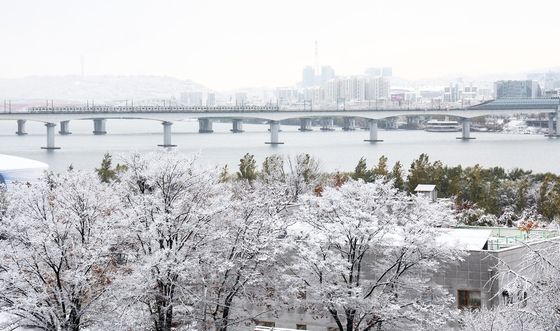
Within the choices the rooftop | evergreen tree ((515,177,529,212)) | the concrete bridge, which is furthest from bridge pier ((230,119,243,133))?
the rooftop

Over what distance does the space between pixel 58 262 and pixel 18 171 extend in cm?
1631

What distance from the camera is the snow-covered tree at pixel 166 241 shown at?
1174cm

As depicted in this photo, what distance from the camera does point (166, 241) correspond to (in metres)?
12.7

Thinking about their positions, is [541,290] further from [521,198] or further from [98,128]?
[98,128]

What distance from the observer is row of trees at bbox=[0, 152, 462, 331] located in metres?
12.0

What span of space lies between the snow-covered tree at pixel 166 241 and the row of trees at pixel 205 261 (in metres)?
0.03

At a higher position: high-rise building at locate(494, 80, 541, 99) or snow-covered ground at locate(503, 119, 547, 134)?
high-rise building at locate(494, 80, 541, 99)

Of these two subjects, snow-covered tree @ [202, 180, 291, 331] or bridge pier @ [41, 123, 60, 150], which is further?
bridge pier @ [41, 123, 60, 150]

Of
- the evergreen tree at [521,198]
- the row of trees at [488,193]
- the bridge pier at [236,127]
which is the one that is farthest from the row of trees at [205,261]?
the bridge pier at [236,127]

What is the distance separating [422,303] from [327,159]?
1782 inches

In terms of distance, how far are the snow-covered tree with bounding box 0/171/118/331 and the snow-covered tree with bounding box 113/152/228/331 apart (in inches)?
20.5

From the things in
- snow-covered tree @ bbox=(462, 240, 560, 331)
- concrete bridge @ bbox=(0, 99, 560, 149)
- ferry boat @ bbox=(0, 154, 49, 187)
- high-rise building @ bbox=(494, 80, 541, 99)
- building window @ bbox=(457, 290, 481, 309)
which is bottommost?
building window @ bbox=(457, 290, 481, 309)

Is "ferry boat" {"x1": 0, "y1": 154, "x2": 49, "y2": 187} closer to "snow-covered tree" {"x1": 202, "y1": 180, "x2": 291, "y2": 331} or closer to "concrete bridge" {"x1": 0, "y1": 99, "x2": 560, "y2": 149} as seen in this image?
"snow-covered tree" {"x1": 202, "y1": 180, "x2": 291, "y2": 331}

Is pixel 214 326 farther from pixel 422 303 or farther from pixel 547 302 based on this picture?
pixel 547 302
